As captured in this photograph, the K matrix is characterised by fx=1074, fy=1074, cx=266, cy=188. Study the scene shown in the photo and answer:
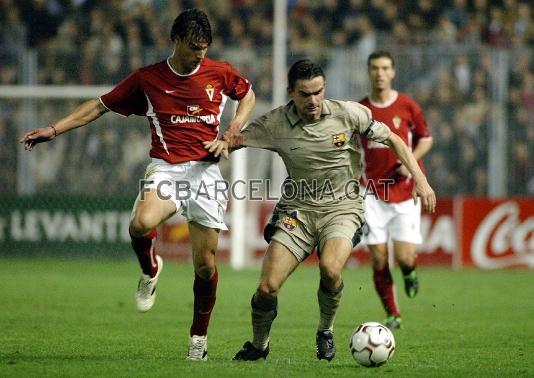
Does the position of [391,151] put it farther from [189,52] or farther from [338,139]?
[189,52]

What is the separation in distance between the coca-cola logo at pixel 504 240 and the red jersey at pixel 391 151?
8.26 meters

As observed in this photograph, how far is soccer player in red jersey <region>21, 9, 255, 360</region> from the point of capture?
27.0ft

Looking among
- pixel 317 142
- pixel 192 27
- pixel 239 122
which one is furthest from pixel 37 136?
pixel 317 142

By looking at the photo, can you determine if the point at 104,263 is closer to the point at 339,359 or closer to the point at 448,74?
the point at 448,74

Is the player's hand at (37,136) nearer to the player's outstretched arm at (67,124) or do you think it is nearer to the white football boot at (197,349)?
the player's outstretched arm at (67,124)

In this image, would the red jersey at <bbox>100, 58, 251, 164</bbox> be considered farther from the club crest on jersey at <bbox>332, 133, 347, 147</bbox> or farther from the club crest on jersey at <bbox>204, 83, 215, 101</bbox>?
the club crest on jersey at <bbox>332, 133, 347, 147</bbox>

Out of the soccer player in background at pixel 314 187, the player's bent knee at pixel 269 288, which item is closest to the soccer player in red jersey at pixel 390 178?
the soccer player in background at pixel 314 187

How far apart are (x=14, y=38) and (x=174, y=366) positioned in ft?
49.5

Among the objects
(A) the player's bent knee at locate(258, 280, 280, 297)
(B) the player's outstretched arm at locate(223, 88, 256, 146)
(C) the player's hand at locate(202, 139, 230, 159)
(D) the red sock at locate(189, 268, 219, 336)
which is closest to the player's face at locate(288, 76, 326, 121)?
(B) the player's outstretched arm at locate(223, 88, 256, 146)

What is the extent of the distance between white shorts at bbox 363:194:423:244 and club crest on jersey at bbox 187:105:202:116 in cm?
348

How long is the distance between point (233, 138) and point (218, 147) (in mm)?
137

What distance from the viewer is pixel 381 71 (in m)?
11.2

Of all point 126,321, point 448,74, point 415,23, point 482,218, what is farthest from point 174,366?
point 415,23

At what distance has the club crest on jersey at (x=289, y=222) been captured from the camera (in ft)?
26.7
